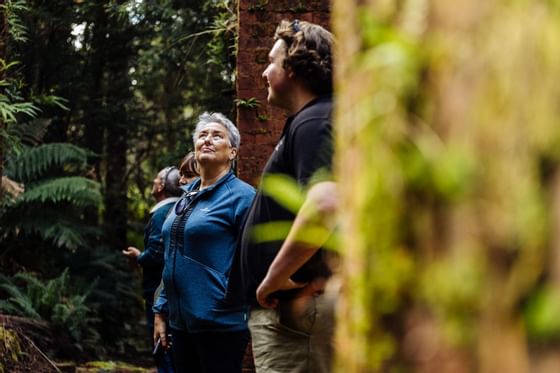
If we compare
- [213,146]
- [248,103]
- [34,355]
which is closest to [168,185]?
[248,103]

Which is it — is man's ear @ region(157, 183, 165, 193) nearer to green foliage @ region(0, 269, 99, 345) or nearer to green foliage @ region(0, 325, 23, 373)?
green foliage @ region(0, 325, 23, 373)

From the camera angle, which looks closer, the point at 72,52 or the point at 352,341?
the point at 352,341

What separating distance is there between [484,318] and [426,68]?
11.7 inches

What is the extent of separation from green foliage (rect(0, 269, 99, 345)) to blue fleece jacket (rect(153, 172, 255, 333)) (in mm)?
6239

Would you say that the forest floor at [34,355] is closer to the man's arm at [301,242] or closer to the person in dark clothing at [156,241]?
the person in dark clothing at [156,241]

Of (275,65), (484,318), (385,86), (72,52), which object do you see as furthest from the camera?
(72,52)

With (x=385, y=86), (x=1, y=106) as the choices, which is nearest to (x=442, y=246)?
(x=385, y=86)

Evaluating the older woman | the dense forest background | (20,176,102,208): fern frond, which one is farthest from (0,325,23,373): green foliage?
(20,176,102,208): fern frond

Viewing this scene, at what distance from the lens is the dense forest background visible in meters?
12.1

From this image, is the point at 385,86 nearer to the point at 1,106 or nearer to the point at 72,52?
the point at 1,106

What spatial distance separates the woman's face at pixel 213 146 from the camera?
5.18 m

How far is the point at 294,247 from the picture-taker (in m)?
2.92

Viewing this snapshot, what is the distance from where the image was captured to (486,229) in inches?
42.9

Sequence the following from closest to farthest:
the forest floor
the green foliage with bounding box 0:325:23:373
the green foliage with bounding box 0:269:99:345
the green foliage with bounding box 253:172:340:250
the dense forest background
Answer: the green foliage with bounding box 253:172:340:250 < the green foliage with bounding box 0:325:23:373 < the forest floor < the green foliage with bounding box 0:269:99:345 < the dense forest background
